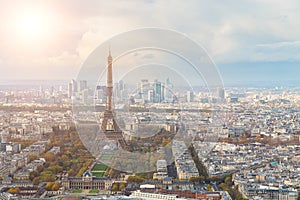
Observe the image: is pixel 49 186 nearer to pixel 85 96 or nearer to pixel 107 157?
pixel 107 157

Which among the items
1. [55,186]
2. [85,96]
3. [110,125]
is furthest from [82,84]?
[55,186]

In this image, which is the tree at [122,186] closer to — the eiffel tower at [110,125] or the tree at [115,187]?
the tree at [115,187]

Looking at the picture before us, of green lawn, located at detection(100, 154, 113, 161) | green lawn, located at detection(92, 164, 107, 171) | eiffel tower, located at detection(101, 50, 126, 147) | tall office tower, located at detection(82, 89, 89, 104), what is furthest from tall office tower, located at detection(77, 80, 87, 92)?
green lawn, located at detection(92, 164, 107, 171)

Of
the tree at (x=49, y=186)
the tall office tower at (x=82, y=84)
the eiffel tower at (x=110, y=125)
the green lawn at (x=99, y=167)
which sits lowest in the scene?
the tree at (x=49, y=186)

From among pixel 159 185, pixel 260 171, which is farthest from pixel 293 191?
pixel 159 185

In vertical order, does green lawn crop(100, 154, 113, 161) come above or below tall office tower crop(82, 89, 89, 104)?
below

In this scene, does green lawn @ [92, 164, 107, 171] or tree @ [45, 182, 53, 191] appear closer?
tree @ [45, 182, 53, 191]

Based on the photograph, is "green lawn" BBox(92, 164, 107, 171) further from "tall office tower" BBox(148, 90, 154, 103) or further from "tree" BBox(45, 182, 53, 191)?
"tall office tower" BBox(148, 90, 154, 103)

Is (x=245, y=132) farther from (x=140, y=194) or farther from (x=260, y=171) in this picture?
(x=140, y=194)

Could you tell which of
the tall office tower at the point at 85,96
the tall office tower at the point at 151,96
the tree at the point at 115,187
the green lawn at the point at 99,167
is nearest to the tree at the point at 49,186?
the green lawn at the point at 99,167

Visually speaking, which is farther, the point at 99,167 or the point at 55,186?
the point at 99,167

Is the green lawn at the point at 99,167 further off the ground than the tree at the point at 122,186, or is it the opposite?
the green lawn at the point at 99,167
